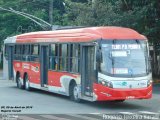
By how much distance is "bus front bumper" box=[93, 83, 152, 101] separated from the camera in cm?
1808

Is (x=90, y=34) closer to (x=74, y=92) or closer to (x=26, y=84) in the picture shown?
(x=74, y=92)

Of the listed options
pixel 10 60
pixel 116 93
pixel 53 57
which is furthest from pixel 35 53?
Answer: pixel 116 93

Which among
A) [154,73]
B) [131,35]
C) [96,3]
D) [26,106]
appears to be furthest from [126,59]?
[154,73]

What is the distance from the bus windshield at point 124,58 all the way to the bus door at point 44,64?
5.91 m

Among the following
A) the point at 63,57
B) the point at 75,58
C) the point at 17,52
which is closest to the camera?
the point at 75,58

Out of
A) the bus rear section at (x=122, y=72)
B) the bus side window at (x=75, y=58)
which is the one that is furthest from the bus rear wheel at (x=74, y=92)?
the bus rear section at (x=122, y=72)

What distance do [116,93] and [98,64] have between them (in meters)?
1.28

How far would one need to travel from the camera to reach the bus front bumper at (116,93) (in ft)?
59.3

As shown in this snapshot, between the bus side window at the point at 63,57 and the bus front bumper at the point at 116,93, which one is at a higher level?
the bus side window at the point at 63,57

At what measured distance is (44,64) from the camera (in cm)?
2431

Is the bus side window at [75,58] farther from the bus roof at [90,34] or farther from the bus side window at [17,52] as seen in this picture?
the bus side window at [17,52]

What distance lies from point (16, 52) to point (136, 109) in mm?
11939

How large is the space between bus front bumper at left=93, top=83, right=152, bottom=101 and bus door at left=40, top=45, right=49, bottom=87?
581 centimetres

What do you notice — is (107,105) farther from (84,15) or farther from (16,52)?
(84,15)
